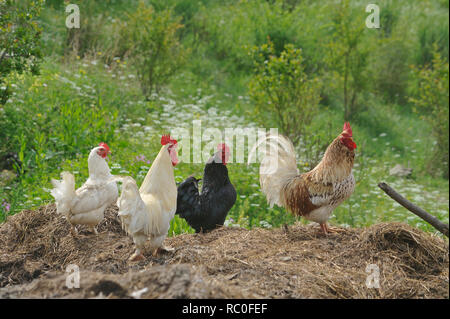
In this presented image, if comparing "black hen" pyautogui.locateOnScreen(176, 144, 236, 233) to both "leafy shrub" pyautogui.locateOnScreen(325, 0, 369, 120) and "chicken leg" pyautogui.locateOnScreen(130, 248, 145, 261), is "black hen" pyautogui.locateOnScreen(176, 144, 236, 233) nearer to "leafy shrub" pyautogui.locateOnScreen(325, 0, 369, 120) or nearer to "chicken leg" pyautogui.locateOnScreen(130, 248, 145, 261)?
"chicken leg" pyautogui.locateOnScreen(130, 248, 145, 261)

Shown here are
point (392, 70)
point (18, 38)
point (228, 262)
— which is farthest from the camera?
point (392, 70)

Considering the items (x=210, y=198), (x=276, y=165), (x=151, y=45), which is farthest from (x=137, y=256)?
(x=151, y=45)

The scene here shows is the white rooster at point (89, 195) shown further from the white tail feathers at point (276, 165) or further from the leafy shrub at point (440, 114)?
the leafy shrub at point (440, 114)

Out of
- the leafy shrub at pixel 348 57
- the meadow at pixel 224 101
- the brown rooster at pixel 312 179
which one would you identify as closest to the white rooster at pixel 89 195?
the meadow at pixel 224 101

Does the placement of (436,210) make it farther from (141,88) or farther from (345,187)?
(141,88)

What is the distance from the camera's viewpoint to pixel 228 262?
3.64m

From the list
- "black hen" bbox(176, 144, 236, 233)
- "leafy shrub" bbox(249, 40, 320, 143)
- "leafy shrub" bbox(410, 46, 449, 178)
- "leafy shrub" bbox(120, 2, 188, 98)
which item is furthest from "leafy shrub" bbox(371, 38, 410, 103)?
"black hen" bbox(176, 144, 236, 233)

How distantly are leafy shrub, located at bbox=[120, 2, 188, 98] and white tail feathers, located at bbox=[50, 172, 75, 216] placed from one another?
225 inches

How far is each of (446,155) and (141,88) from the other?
641 centimetres

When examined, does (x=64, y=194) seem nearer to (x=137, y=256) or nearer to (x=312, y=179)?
(x=137, y=256)

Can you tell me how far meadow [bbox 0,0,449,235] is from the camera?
6.41m

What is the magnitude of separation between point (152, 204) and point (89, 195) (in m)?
0.76

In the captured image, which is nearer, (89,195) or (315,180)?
(89,195)
